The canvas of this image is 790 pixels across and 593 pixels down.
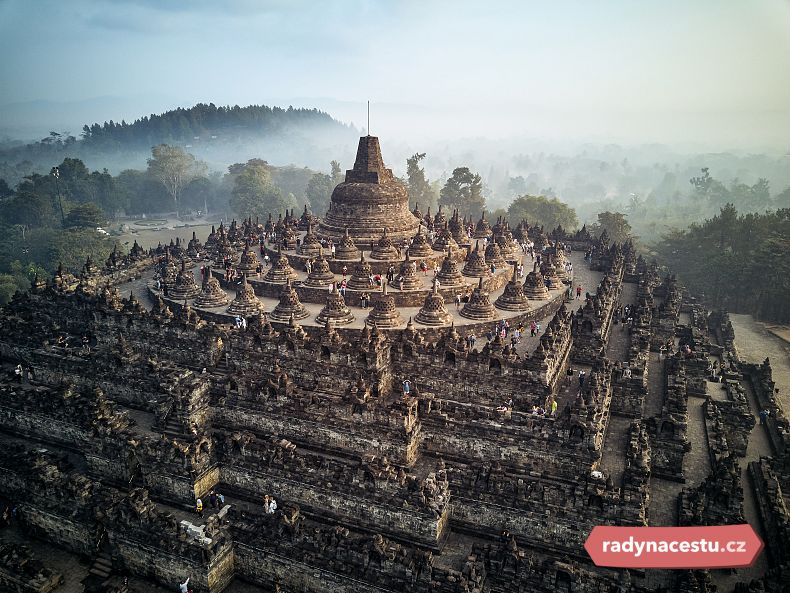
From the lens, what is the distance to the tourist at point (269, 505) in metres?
16.9

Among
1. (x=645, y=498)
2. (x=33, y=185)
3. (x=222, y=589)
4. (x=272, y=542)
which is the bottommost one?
(x=222, y=589)

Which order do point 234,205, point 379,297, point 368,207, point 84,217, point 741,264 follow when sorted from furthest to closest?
point 234,205 → point 84,217 → point 741,264 → point 368,207 → point 379,297

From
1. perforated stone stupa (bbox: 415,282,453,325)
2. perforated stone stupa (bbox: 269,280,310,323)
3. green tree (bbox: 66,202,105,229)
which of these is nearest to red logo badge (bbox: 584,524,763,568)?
perforated stone stupa (bbox: 415,282,453,325)

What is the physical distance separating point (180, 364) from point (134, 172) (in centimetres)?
8211

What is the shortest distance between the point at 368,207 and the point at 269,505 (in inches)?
979

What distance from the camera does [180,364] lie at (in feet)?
Result: 82.5

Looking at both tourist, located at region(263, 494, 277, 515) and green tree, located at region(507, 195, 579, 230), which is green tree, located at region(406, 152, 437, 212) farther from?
tourist, located at region(263, 494, 277, 515)

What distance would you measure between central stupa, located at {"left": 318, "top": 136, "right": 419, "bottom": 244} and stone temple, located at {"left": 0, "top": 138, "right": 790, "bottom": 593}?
7799mm

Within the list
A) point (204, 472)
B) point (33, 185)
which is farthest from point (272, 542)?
point (33, 185)

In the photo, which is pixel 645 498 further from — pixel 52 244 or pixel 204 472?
pixel 52 244

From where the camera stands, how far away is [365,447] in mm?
19219

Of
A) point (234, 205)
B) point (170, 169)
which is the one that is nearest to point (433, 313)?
point (234, 205)

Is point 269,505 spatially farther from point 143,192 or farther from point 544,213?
point 143,192

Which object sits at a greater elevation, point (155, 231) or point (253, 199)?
point (253, 199)
